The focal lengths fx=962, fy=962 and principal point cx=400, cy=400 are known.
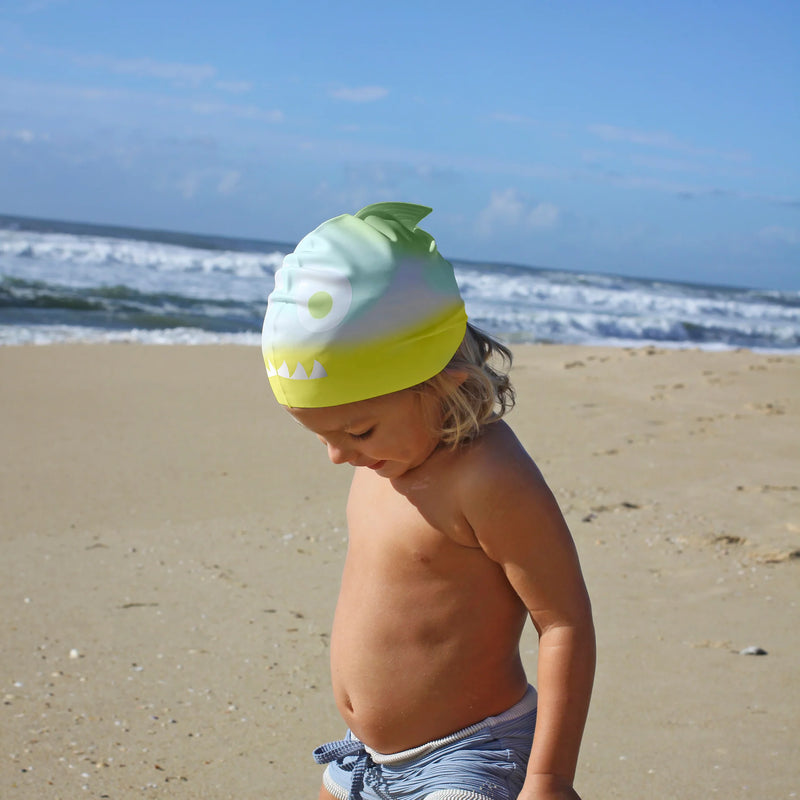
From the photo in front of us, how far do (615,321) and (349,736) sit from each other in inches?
700

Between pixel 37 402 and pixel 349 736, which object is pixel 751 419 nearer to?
pixel 37 402

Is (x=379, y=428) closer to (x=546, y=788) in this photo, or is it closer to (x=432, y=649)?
(x=432, y=649)

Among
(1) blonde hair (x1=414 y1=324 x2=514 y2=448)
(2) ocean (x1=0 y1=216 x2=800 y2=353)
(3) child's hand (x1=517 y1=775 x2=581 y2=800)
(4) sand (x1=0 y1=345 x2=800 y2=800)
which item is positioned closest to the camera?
(3) child's hand (x1=517 y1=775 x2=581 y2=800)

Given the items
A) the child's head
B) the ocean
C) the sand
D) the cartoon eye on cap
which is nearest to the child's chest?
the child's head

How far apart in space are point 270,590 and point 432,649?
2034mm

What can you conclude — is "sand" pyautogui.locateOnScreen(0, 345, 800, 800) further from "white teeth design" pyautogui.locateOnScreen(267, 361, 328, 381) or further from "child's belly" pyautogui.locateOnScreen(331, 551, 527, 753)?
"white teeth design" pyautogui.locateOnScreen(267, 361, 328, 381)

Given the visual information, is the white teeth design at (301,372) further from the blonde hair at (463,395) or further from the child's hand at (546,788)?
the child's hand at (546,788)

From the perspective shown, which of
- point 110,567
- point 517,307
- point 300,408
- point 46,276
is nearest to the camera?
point 300,408

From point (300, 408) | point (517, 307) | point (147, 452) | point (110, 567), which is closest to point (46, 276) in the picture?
point (517, 307)

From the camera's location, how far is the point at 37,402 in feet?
21.5

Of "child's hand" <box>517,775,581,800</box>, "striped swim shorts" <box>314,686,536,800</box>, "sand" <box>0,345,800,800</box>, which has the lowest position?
"sand" <box>0,345,800,800</box>

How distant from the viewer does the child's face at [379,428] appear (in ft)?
5.26

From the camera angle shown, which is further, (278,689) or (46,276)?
(46,276)

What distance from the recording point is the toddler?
1.54 meters
